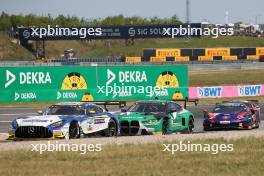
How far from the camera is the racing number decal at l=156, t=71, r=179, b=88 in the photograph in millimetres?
43656

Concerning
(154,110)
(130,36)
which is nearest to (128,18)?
(130,36)

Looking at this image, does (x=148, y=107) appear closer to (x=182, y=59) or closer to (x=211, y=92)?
(x=211, y=92)

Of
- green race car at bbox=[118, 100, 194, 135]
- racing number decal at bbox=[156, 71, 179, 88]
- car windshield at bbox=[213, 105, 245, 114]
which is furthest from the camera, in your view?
racing number decal at bbox=[156, 71, 179, 88]

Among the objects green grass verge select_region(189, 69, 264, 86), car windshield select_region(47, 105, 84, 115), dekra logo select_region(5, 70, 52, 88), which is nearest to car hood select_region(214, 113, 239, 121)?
car windshield select_region(47, 105, 84, 115)

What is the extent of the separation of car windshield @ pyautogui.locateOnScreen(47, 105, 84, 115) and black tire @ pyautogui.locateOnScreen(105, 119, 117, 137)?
1024mm

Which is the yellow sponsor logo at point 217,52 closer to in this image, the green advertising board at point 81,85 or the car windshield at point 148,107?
the green advertising board at point 81,85

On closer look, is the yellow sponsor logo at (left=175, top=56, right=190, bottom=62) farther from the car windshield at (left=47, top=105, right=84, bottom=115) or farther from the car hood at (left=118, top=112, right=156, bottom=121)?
the car windshield at (left=47, top=105, right=84, bottom=115)

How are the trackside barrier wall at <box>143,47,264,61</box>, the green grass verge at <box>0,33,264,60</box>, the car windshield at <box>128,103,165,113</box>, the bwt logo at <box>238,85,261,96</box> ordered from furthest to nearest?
the green grass verge at <box>0,33,264,60</box>, the trackside barrier wall at <box>143,47,264,61</box>, the bwt logo at <box>238,85,261,96</box>, the car windshield at <box>128,103,165,113</box>

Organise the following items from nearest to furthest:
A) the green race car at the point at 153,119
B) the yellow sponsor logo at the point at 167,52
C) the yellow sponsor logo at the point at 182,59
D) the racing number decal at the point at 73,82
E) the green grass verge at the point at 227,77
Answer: the green race car at the point at 153,119 < the racing number decal at the point at 73,82 < the green grass verge at the point at 227,77 < the yellow sponsor logo at the point at 182,59 < the yellow sponsor logo at the point at 167,52

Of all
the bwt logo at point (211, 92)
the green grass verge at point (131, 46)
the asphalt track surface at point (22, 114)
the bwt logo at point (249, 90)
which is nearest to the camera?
the asphalt track surface at point (22, 114)

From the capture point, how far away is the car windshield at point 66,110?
22.1m

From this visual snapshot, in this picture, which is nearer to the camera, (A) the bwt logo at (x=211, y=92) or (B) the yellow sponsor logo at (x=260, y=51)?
(A) the bwt logo at (x=211, y=92)

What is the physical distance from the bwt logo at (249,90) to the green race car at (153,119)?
2300 centimetres
